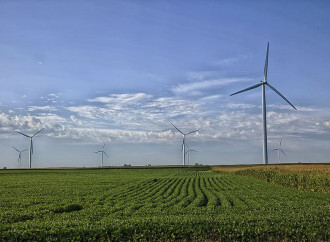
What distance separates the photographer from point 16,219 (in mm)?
21781

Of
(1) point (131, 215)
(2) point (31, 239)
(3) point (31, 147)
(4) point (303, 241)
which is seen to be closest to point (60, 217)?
(1) point (131, 215)

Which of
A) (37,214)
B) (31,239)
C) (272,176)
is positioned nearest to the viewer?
(31,239)

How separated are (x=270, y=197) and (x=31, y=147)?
98.4 m

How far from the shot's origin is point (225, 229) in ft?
55.5

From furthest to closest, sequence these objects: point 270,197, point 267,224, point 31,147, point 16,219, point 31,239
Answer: point 31,147 → point 270,197 → point 16,219 → point 267,224 → point 31,239

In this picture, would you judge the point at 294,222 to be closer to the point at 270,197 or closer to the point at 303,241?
the point at 303,241

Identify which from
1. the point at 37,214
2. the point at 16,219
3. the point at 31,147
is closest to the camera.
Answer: the point at 16,219

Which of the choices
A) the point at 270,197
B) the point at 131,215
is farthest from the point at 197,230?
the point at 270,197

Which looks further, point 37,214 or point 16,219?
point 37,214

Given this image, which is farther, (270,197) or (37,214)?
(270,197)

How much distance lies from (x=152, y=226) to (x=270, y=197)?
18.2 meters

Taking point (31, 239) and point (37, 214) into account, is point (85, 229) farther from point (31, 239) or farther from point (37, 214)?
point (37, 214)

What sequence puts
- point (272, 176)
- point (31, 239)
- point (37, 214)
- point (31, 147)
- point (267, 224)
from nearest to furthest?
point (31, 239) < point (267, 224) < point (37, 214) < point (272, 176) < point (31, 147)

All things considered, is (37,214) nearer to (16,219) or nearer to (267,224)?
(16,219)
